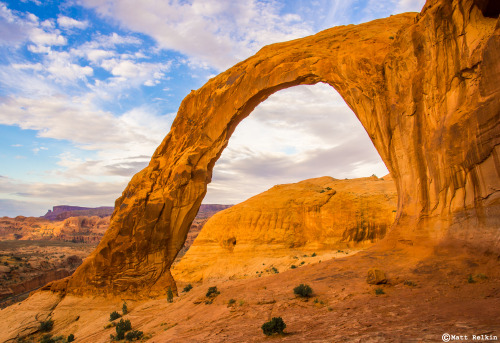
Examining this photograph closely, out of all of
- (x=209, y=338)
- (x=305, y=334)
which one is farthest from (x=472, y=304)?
(x=209, y=338)

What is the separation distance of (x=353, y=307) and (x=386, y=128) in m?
7.69

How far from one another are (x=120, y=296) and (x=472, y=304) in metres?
15.8

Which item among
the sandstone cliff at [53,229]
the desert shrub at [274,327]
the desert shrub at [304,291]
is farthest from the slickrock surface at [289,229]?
the sandstone cliff at [53,229]

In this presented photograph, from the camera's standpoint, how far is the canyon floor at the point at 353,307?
17.2ft

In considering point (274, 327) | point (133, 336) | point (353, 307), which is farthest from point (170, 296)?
point (353, 307)

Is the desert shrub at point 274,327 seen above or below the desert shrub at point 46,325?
above

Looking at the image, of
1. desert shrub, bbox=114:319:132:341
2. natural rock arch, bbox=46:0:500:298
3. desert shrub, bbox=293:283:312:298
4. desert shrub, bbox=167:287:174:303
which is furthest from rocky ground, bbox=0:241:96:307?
desert shrub, bbox=293:283:312:298

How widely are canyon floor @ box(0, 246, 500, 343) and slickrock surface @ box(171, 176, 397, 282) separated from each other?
1526 centimetres

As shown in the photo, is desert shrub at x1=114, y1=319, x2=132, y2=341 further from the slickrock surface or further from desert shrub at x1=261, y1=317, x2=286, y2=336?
the slickrock surface

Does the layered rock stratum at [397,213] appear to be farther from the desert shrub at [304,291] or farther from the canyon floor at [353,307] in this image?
the desert shrub at [304,291]

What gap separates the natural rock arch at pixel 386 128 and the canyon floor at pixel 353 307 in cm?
118

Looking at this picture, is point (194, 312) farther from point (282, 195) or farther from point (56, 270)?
point (56, 270)

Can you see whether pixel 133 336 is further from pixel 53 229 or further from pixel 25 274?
pixel 53 229

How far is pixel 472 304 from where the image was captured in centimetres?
581
